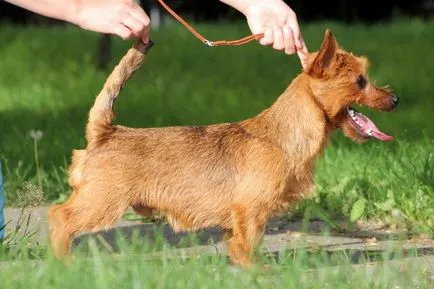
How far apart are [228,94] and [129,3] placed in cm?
769

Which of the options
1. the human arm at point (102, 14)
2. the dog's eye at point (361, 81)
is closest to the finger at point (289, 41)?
the dog's eye at point (361, 81)

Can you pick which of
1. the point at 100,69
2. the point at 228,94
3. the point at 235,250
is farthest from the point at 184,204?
the point at 100,69

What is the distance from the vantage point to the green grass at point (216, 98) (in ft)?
27.3

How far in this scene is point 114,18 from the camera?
235 inches

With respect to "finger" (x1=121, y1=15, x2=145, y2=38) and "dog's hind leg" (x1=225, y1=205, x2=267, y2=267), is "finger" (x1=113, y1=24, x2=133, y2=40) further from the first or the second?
"dog's hind leg" (x1=225, y1=205, x2=267, y2=267)

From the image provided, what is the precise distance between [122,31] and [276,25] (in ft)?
2.58

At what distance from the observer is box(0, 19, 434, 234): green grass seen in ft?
27.3

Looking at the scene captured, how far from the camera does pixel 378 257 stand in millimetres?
6660

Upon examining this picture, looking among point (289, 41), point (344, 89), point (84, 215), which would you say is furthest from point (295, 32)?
point (84, 215)

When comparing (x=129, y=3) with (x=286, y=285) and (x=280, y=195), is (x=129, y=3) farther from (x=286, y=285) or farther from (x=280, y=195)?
(x=286, y=285)

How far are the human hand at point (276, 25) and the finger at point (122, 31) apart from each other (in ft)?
2.17

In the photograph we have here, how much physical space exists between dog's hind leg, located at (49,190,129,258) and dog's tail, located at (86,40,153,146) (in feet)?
0.92

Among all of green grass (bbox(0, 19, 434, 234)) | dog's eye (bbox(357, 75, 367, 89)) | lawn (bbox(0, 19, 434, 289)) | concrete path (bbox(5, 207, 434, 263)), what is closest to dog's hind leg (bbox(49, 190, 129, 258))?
lawn (bbox(0, 19, 434, 289))

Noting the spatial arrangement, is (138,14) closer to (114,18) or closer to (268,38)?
(114,18)
